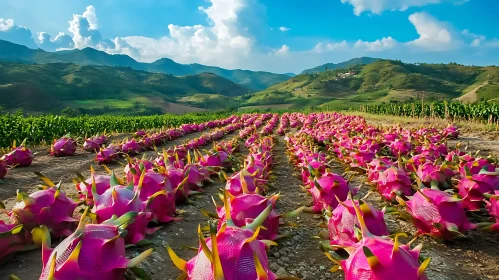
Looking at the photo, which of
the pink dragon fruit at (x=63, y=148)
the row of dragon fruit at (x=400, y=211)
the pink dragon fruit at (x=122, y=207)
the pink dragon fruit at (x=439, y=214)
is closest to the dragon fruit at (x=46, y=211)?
the pink dragon fruit at (x=122, y=207)

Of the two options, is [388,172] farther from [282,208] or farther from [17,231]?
[17,231]

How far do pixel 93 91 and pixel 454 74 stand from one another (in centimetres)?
16189

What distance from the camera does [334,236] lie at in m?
2.12

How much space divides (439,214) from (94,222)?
88.2 inches

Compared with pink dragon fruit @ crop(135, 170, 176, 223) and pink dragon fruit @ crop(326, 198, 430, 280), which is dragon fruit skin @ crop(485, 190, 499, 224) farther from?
pink dragon fruit @ crop(135, 170, 176, 223)

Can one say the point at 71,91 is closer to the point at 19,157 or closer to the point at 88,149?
the point at 88,149

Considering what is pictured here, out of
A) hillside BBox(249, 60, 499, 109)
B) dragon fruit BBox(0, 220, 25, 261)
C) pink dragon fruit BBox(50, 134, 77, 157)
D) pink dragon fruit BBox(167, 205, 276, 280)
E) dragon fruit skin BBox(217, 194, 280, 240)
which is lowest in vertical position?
pink dragon fruit BBox(50, 134, 77, 157)

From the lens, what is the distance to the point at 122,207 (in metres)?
2.08

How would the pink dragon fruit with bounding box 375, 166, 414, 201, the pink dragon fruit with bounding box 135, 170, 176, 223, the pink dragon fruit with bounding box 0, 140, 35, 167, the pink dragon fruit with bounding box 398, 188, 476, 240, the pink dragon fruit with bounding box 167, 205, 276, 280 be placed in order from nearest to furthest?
the pink dragon fruit with bounding box 167, 205, 276, 280 → the pink dragon fruit with bounding box 398, 188, 476, 240 → the pink dragon fruit with bounding box 135, 170, 176, 223 → the pink dragon fruit with bounding box 375, 166, 414, 201 → the pink dragon fruit with bounding box 0, 140, 35, 167

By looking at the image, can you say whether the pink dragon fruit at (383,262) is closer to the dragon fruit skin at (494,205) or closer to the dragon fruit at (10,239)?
the dragon fruit skin at (494,205)

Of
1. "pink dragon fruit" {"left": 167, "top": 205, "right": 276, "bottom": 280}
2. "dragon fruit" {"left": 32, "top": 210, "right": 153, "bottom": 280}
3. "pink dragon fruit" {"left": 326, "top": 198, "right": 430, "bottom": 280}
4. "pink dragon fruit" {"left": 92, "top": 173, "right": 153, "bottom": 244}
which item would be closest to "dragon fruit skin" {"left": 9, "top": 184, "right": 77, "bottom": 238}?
"pink dragon fruit" {"left": 92, "top": 173, "right": 153, "bottom": 244}

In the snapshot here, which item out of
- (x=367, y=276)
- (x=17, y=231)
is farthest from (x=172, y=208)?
(x=367, y=276)

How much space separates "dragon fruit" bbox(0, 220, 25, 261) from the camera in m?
1.88

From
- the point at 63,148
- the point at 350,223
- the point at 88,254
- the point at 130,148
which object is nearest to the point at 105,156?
the point at 130,148
